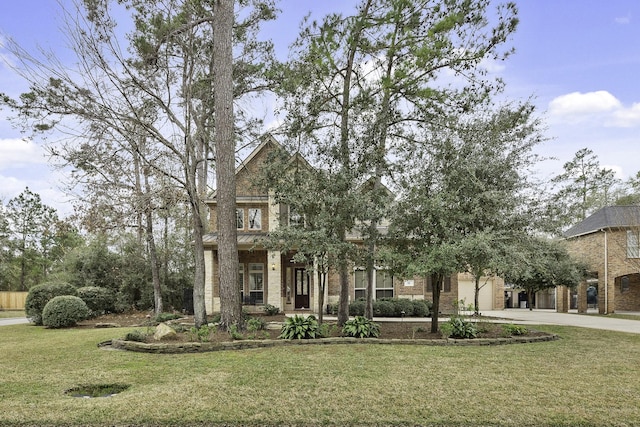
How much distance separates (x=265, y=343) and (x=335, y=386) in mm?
4038

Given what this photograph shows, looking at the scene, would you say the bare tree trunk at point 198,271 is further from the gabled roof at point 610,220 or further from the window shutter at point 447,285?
the gabled roof at point 610,220

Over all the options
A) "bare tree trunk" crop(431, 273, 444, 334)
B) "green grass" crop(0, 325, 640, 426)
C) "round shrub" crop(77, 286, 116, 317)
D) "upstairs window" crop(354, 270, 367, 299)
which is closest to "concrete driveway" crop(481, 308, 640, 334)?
"green grass" crop(0, 325, 640, 426)

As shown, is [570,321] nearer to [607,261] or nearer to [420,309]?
[420,309]

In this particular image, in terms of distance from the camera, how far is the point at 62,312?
15.5 meters

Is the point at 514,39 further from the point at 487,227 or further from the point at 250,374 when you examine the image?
the point at 250,374

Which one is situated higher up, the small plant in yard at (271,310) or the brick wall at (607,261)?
the brick wall at (607,261)

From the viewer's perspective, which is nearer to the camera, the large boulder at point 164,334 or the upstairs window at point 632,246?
the large boulder at point 164,334

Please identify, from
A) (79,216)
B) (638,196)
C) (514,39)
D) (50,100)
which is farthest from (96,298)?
(638,196)

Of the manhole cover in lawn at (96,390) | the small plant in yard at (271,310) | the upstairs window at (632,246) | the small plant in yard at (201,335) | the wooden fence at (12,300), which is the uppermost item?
the upstairs window at (632,246)

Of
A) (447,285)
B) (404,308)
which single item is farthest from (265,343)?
(447,285)

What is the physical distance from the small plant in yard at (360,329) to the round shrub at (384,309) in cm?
727

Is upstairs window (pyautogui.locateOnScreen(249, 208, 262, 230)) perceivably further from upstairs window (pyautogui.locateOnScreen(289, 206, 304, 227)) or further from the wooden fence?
the wooden fence

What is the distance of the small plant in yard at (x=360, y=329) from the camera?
10836 millimetres

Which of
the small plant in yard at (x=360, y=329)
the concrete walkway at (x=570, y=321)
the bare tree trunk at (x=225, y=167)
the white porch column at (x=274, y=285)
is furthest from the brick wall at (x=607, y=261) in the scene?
the bare tree trunk at (x=225, y=167)
